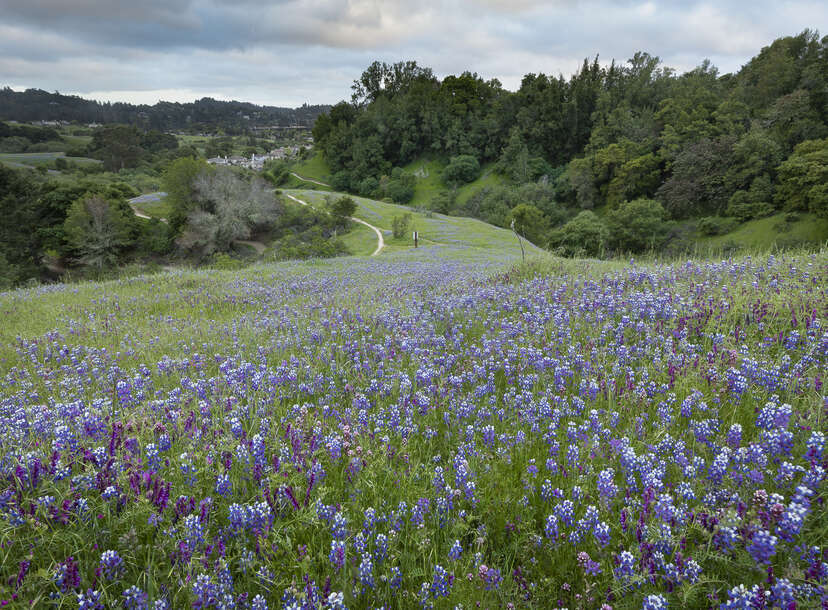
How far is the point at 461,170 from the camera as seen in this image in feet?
347

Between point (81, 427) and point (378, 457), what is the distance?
2.50 metres

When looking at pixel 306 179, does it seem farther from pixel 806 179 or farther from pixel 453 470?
pixel 453 470

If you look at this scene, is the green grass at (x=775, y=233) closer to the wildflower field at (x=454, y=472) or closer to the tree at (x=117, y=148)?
the wildflower field at (x=454, y=472)

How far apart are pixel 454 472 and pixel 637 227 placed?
6998cm

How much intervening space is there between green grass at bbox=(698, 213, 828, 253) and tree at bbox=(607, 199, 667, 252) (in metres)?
6.93

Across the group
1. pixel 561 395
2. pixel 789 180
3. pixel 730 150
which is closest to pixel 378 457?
pixel 561 395

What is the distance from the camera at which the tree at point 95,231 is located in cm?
5238

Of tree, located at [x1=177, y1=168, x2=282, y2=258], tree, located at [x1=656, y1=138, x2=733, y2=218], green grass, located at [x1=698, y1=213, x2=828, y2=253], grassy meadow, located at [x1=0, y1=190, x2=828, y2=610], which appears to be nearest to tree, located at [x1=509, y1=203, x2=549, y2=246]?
green grass, located at [x1=698, y1=213, x2=828, y2=253]

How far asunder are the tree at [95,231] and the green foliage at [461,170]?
245 feet

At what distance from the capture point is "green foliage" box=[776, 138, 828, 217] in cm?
5122

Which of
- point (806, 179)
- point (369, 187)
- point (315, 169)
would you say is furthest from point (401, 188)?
point (806, 179)

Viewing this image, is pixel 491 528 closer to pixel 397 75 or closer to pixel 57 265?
pixel 57 265

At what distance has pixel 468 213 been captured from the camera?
90625 mm

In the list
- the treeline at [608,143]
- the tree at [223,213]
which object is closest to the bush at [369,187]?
the treeline at [608,143]
